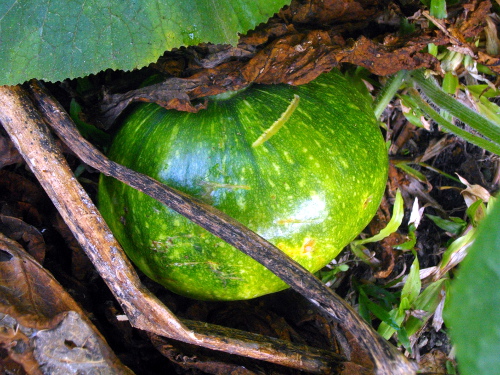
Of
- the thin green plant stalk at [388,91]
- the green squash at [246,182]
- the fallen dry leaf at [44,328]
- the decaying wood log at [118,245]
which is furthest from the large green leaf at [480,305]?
the thin green plant stalk at [388,91]

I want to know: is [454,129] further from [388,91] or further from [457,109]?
[388,91]

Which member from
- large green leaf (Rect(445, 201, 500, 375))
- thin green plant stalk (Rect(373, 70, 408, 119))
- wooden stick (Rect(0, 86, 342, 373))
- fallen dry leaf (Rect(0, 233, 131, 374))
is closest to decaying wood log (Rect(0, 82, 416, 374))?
wooden stick (Rect(0, 86, 342, 373))

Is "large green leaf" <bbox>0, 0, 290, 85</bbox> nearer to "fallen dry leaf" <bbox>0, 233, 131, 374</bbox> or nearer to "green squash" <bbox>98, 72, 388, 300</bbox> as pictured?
"green squash" <bbox>98, 72, 388, 300</bbox>

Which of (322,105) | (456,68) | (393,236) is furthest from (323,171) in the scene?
(456,68)

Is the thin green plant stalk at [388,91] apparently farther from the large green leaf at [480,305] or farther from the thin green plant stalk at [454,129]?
the large green leaf at [480,305]

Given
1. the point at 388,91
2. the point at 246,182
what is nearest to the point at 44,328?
the point at 246,182
